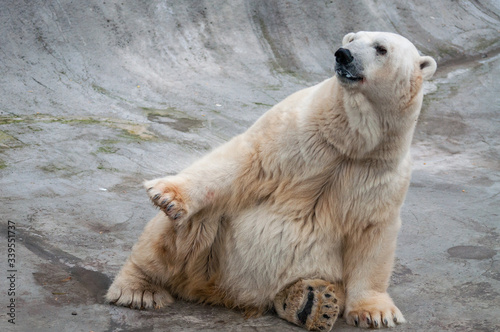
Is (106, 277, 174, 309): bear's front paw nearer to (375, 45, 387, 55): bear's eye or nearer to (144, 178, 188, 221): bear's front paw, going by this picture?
(144, 178, 188, 221): bear's front paw

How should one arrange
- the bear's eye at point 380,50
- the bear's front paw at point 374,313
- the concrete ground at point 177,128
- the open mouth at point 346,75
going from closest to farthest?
the open mouth at point 346,75 < the bear's eye at point 380,50 < the bear's front paw at point 374,313 < the concrete ground at point 177,128

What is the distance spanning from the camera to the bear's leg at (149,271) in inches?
126

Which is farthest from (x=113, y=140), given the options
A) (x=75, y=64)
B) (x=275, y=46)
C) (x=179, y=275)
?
(x=275, y=46)

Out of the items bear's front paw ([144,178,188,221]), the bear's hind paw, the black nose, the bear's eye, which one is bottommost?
the bear's hind paw

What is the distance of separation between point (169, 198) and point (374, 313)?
1127 mm

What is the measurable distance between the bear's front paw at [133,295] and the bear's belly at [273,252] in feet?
1.29

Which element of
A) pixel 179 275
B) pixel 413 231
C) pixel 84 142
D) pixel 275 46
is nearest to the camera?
pixel 179 275

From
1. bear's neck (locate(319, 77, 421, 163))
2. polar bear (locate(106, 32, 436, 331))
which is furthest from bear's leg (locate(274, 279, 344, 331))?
bear's neck (locate(319, 77, 421, 163))

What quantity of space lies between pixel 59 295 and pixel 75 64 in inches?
176

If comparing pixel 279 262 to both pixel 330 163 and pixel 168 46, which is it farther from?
pixel 168 46

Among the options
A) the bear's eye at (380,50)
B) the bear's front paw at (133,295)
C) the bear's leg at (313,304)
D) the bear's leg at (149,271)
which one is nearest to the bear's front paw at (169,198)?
the bear's leg at (149,271)

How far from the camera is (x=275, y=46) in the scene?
888 cm

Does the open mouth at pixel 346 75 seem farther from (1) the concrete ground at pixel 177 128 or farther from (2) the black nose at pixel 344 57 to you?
(1) the concrete ground at pixel 177 128

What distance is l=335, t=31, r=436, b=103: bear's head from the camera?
2.96 m
